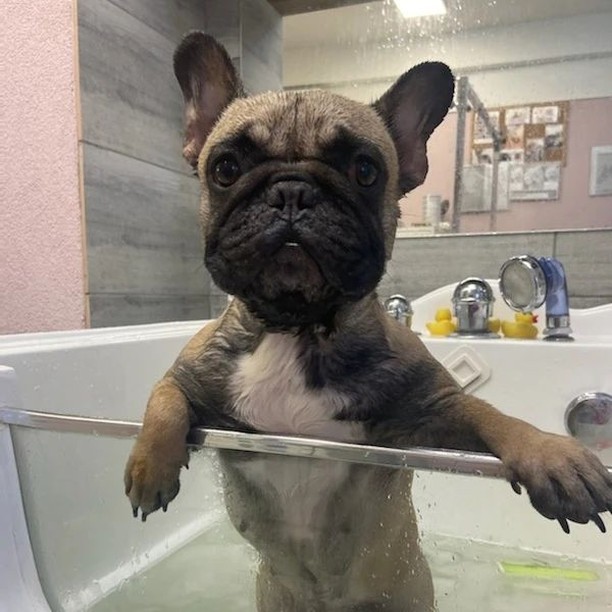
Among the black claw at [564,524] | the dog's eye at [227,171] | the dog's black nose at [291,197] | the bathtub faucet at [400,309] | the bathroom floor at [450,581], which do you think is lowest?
the bathroom floor at [450,581]

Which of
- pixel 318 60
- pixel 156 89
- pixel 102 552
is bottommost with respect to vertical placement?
pixel 102 552

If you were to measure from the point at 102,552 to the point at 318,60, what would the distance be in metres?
1.95

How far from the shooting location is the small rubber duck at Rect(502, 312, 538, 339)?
179 centimetres

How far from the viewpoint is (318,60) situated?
2438mm

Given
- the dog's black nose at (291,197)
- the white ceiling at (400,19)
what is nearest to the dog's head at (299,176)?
the dog's black nose at (291,197)

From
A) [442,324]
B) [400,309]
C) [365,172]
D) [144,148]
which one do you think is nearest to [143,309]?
[144,148]

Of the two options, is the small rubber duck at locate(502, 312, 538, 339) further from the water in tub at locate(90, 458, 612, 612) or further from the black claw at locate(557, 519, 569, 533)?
the black claw at locate(557, 519, 569, 533)

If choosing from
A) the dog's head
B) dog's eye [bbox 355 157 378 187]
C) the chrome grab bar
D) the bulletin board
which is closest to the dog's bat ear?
the dog's head

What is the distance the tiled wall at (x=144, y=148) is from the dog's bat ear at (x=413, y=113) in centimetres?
82

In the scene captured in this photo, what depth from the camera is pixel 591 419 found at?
151 centimetres

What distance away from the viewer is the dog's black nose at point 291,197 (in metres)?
0.78

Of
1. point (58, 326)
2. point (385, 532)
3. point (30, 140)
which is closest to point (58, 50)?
point (30, 140)

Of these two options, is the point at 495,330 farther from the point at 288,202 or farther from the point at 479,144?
the point at 288,202

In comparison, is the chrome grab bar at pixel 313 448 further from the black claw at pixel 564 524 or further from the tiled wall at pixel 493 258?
the tiled wall at pixel 493 258
